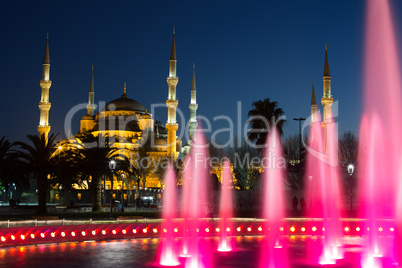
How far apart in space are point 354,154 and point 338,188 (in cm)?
2258

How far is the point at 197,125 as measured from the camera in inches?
2522

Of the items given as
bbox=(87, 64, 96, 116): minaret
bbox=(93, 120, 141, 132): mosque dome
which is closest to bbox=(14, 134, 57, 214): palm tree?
bbox=(93, 120, 141, 132): mosque dome

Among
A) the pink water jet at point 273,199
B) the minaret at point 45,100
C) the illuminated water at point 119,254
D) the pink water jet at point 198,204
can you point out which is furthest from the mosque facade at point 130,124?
the illuminated water at point 119,254

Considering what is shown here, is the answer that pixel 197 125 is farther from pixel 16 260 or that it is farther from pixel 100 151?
pixel 16 260

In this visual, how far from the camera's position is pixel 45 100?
171 feet

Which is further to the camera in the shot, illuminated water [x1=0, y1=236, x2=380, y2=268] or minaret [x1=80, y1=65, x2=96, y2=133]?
minaret [x1=80, y1=65, x2=96, y2=133]

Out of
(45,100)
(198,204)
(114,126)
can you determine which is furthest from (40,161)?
(114,126)

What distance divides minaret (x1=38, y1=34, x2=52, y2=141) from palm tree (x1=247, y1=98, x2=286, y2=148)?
975 inches

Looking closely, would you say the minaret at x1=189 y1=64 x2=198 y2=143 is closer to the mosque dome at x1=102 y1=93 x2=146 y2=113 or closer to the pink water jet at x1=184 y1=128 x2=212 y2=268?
the pink water jet at x1=184 y1=128 x2=212 y2=268

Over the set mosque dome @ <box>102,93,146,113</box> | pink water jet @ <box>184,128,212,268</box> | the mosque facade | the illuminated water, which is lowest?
the illuminated water

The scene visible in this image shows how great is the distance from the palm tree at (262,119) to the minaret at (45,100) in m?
24.8

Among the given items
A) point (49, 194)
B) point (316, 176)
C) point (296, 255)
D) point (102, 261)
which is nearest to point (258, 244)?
point (296, 255)

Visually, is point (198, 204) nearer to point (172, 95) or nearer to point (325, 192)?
point (325, 192)

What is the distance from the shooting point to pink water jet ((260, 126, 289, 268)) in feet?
45.8
